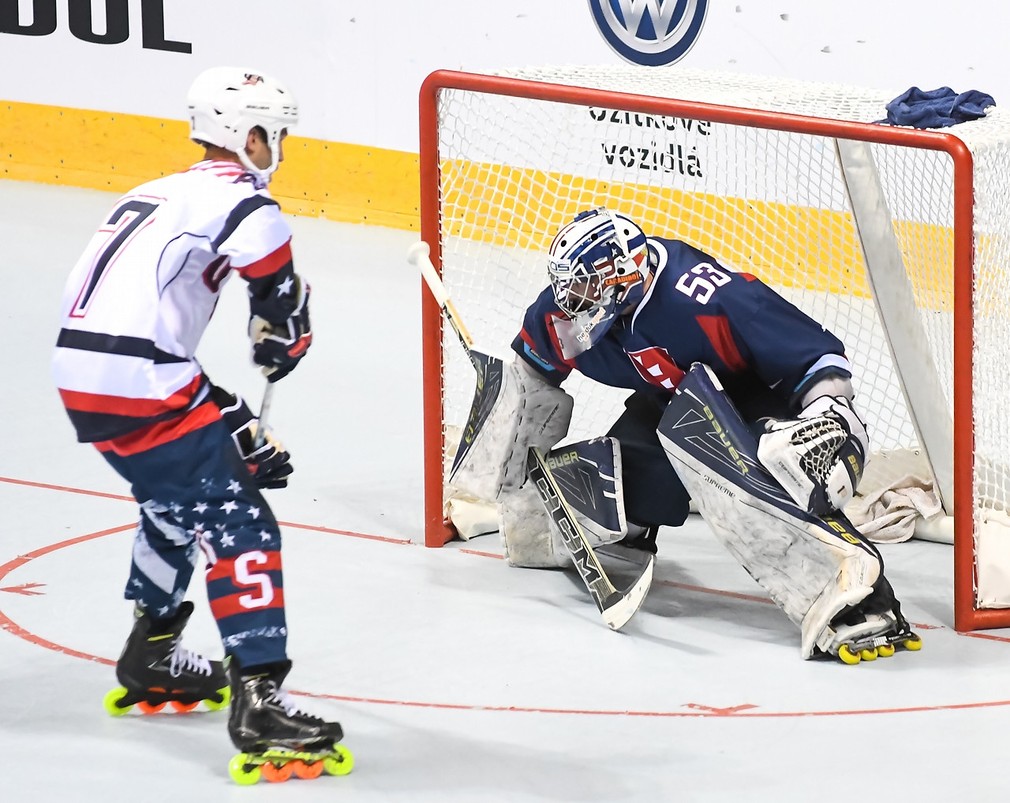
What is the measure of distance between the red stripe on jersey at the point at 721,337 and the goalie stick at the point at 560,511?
53cm

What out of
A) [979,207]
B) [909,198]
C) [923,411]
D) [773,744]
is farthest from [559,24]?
[773,744]

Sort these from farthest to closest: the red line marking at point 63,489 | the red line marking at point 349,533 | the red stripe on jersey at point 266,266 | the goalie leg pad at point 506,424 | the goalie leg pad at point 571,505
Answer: the red line marking at point 63,489 < the red line marking at point 349,533 < the goalie leg pad at point 506,424 < the goalie leg pad at point 571,505 < the red stripe on jersey at point 266,266

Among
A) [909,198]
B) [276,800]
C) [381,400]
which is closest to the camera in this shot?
[276,800]

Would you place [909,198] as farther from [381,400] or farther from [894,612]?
[381,400]

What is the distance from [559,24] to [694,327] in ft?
12.3

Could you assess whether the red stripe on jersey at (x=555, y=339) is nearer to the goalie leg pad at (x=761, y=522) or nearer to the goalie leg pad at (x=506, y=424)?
the goalie leg pad at (x=506, y=424)

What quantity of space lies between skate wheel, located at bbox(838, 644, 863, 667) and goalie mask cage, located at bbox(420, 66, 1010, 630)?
0.33 meters

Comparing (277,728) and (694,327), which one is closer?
(277,728)

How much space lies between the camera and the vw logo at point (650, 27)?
22.7 feet

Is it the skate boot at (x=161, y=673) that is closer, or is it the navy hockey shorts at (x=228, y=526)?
the navy hockey shorts at (x=228, y=526)

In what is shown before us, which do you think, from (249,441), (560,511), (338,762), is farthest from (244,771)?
(560,511)

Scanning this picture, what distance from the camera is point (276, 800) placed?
10.0 ft

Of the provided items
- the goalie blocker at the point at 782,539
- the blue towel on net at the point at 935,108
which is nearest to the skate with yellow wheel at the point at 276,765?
the goalie blocker at the point at 782,539

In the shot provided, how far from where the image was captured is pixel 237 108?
3115mm
